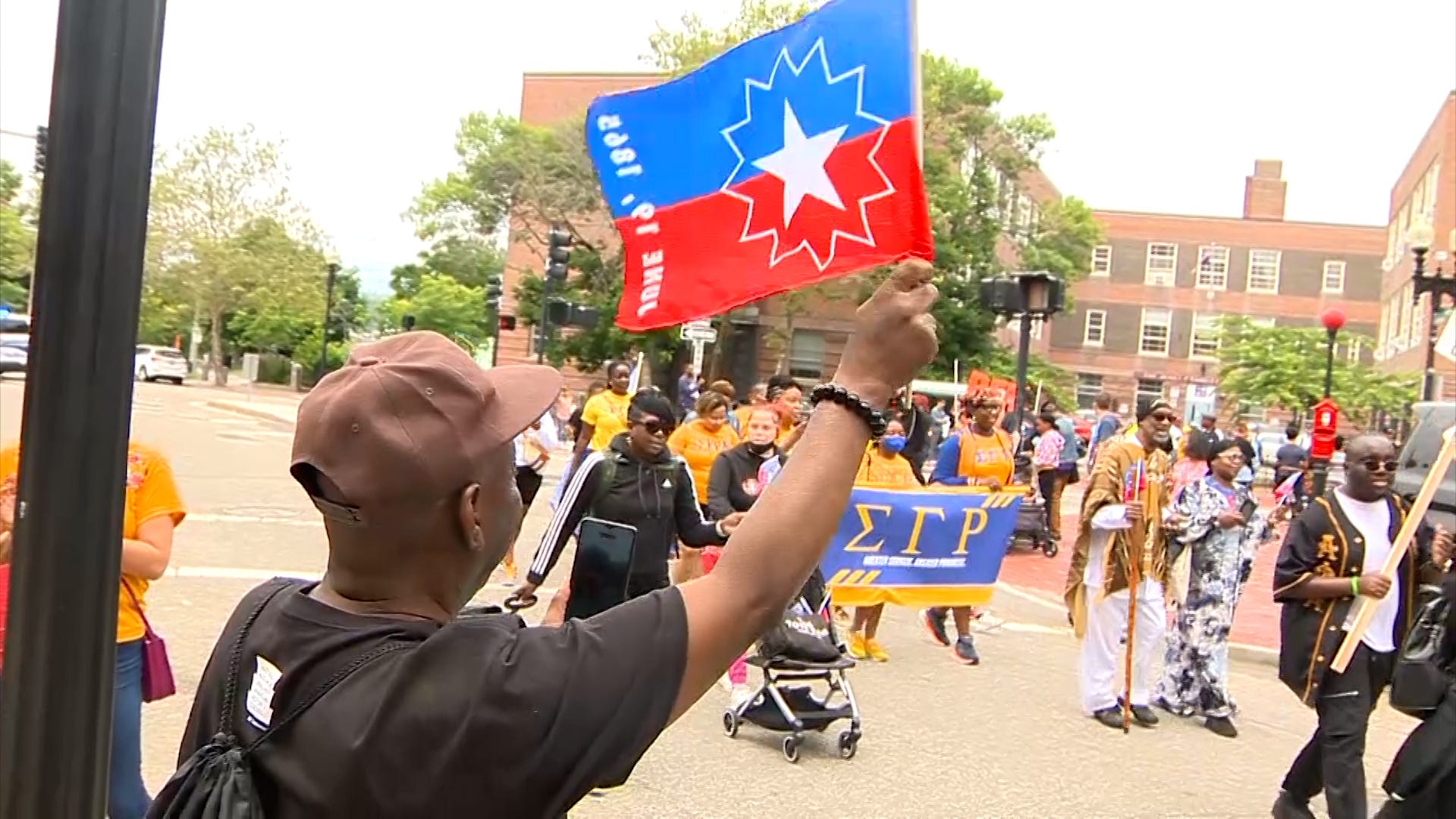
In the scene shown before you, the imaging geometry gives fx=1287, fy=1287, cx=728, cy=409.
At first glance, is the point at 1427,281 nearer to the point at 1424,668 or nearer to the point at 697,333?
the point at 697,333

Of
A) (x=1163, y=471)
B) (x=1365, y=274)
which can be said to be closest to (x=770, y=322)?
(x=1365, y=274)

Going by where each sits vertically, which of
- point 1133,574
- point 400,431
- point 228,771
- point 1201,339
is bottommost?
point 1133,574

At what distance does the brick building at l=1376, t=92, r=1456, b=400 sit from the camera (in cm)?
3953

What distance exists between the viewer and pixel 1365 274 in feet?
194

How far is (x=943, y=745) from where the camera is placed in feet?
22.3

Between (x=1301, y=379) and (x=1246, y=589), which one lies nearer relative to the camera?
(x=1246, y=589)

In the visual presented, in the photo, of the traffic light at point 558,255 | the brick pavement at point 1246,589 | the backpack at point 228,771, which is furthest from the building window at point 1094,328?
the backpack at point 228,771

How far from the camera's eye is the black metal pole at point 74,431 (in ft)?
6.05

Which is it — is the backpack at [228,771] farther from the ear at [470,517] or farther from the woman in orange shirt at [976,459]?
the woman in orange shirt at [976,459]

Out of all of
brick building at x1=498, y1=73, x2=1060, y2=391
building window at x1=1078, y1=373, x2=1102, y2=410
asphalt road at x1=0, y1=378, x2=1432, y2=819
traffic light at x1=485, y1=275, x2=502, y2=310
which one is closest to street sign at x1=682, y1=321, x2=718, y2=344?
traffic light at x1=485, y1=275, x2=502, y2=310

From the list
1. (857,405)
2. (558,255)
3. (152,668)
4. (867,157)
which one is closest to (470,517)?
(857,405)

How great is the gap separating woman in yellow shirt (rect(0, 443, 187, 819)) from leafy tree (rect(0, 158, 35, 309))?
44.6 metres

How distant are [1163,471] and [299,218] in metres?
45.2

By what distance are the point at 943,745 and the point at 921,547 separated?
230 cm
